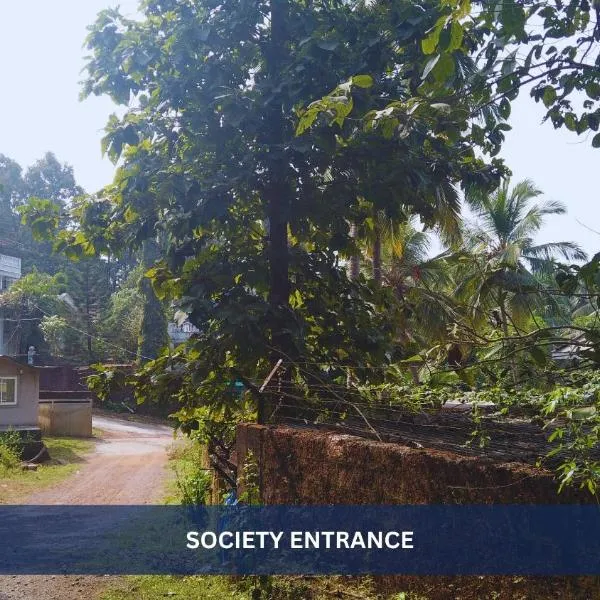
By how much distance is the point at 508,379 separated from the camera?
16.3 feet

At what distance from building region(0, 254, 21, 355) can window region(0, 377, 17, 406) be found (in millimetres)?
16975

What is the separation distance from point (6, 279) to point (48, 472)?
27.9 metres

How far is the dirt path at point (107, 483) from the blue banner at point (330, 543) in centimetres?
57

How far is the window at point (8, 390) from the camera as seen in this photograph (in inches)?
912

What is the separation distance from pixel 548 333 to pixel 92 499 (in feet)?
42.3

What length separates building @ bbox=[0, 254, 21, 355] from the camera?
3981cm

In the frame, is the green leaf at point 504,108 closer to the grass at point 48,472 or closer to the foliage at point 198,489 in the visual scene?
the foliage at point 198,489

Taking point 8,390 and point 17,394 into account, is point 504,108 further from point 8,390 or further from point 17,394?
point 8,390

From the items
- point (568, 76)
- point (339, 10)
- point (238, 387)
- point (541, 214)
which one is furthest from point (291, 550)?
point (541, 214)

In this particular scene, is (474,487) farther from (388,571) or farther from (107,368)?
(107,368)

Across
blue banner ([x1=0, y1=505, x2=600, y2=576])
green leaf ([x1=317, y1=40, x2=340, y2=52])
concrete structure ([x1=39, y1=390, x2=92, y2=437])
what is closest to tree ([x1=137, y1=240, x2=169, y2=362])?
concrete structure ([x1=39, y1=390, x2=92, y2=437])

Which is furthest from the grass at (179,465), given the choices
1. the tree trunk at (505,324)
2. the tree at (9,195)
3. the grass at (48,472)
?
the tree at (9,195)

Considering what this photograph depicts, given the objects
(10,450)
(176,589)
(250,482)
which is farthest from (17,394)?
(250,482)

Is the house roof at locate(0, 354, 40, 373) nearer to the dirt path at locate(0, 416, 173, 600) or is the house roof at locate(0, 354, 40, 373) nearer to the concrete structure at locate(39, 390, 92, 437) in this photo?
the dirt path at locate(0, 416, 173, 600)
